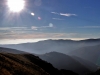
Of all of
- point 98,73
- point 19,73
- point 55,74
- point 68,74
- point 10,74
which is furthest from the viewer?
point 98,73

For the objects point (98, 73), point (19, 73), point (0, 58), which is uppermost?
point (0, 58)

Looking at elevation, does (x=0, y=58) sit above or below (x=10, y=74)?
above

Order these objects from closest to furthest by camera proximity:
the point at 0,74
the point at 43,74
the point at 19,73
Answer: the point at 0,74 < the point at 19,73 < the point at 43,74

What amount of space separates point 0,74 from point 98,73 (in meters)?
129

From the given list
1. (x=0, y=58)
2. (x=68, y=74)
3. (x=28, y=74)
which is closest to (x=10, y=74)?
(x=28, y=74)

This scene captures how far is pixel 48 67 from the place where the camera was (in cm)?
8231

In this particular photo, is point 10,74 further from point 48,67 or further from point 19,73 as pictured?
point 48,67

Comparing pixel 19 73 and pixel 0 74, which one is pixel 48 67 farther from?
pixel 0 74

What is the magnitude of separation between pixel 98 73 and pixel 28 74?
11656cm

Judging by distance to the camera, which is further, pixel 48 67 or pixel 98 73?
pixel 98 73

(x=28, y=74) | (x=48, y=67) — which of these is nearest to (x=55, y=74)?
(x=48, y=67)

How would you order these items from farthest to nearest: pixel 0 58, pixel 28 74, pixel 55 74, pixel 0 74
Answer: pixel 55 74 → pixel 0 58 → pixel 28 74 → pixel 0 74

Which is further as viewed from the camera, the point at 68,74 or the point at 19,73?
the point at 68,74

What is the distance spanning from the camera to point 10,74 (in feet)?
120
